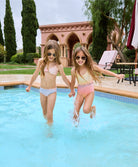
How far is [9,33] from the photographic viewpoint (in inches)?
1003

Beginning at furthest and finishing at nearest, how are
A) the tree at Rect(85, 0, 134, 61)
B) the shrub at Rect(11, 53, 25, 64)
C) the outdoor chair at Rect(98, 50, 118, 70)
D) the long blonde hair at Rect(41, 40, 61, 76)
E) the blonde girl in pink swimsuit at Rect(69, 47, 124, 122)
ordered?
the shrub at Rect(11, 53, 25, 64) < the tree at Rect(85, 0, 134, 61) < the outdoor chair at Rect(98, 50, 118, 70) < the blonde girl in pink swimsuit at Rect(69, 47, 124, 122) < the long blonde hair at Rect(41, 40, 61, 76)

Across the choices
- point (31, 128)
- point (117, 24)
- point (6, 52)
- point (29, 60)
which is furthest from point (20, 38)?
point (31, 128)

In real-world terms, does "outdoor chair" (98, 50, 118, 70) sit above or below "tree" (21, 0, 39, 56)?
below

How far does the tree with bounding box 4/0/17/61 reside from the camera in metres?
25.2

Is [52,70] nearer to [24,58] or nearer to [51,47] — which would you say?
[51,47]

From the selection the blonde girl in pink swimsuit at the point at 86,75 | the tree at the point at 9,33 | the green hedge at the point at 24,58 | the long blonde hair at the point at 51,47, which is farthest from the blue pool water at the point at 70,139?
the tree at the point at 9,33

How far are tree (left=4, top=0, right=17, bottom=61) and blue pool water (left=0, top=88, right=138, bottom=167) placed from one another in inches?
887

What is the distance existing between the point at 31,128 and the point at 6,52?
23.1m

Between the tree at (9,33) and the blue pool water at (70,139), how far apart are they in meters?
22.5

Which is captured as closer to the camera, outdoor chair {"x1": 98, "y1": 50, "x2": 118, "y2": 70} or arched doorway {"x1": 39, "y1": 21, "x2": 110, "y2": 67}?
outdoor chair {"x1": 98, "y1": 50, "x2": 118, "y2": 70}

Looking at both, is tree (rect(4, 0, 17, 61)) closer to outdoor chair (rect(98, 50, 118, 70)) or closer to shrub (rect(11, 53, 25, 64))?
shrub (rect(11, 53, 25, 64))

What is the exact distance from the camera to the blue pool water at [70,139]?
2170 millimetres

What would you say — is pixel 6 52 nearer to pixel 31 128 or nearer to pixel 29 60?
pixel 29 60

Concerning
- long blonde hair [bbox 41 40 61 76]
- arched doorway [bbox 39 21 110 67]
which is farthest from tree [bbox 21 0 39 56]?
long blonde hair [bbox 41 40 61 76]
